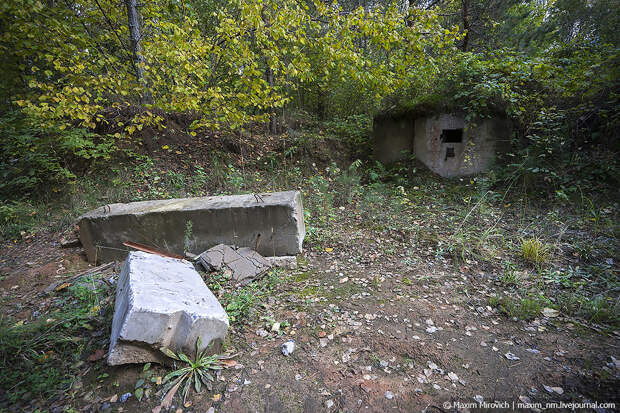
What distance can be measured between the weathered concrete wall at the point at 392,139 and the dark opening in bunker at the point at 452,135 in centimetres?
76

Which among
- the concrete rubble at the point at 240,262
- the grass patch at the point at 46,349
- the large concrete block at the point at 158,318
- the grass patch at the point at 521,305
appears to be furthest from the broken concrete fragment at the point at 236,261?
the grass patch at the point at 521,305

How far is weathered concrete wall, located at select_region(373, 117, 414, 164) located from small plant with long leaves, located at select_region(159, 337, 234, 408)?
6.23 m

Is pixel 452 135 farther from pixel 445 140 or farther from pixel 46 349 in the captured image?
pixel 46 349

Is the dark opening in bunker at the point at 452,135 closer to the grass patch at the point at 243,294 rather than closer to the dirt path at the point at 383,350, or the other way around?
the dirt path at the point at 383,350

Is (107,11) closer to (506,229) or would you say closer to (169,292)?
(169,292)

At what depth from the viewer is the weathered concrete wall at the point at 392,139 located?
6.73 metres

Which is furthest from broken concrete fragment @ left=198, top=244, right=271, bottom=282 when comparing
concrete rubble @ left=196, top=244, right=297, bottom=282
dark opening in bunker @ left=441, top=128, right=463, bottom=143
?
dark opening in bunker @ left=441, top=128, right=463, bottom=143

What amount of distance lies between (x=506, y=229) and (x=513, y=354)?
2.55m

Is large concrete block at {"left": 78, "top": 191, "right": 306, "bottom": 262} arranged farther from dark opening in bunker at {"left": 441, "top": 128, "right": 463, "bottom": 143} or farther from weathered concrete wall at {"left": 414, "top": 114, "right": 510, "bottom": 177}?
dark opening in bunker at {"left": 441, "top": 128, "right": 463, "bottom": 143}

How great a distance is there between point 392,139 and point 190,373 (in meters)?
6.60

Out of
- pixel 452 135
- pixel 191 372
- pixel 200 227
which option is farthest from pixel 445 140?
pixel 191 372

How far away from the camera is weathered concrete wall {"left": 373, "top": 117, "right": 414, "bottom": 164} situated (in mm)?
6734

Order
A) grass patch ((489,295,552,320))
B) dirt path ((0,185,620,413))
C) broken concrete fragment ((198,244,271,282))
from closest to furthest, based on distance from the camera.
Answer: dirt path ((0,185,620,413)), grass patch ((489,295,552,320)), broken concrete fragment ((198,244,271,282))

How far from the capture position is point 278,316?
8.73 feet
